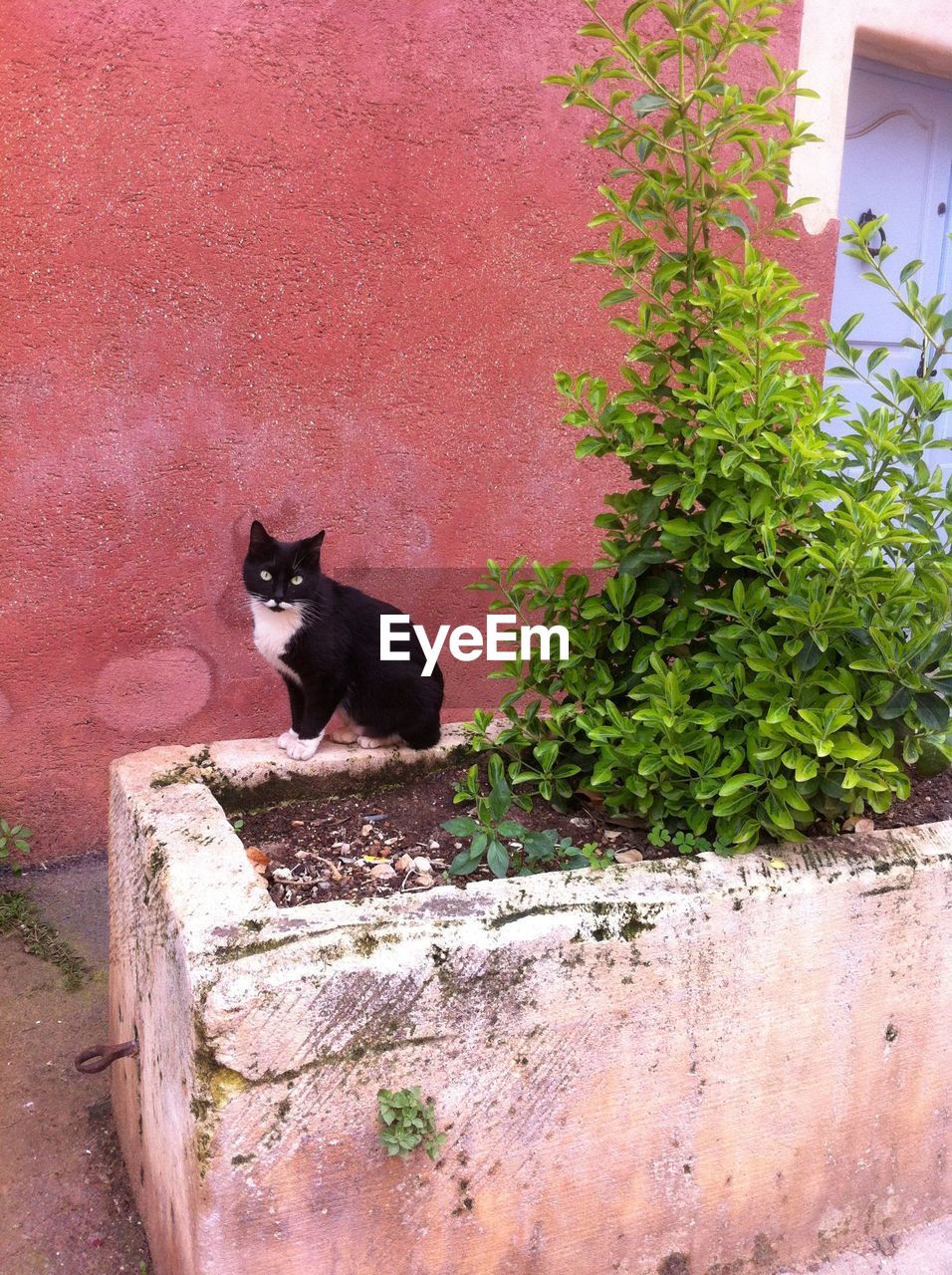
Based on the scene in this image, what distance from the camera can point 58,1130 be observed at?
2176 mm

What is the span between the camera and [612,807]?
204 centimetres

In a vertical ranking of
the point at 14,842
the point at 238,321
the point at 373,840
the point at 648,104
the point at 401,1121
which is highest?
the point at 648,104

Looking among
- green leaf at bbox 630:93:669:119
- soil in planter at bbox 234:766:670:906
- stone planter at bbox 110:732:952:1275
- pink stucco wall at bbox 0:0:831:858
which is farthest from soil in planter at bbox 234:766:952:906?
green leaf at bbox 630:93:669:119

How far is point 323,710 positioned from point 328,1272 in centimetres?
104

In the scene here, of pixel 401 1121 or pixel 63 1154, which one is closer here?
pixel 401 1121

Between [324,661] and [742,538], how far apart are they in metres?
0.92

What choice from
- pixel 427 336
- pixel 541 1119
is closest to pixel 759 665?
pixel 541 1119

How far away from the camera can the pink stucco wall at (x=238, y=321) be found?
279cm

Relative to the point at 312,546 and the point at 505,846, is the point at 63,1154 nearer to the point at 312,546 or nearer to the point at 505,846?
the point at 505,846

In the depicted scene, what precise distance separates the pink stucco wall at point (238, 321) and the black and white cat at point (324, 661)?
88 cm

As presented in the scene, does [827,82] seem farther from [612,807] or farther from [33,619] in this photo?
[33,619]

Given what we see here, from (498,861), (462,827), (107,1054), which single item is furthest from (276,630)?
(107,1054)

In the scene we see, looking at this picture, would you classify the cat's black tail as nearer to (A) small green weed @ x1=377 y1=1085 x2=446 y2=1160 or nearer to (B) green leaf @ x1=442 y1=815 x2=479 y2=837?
(B) green leaf @ x1=442 y1=815 x2=479 y2=837

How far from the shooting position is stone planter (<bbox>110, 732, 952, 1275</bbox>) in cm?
145
